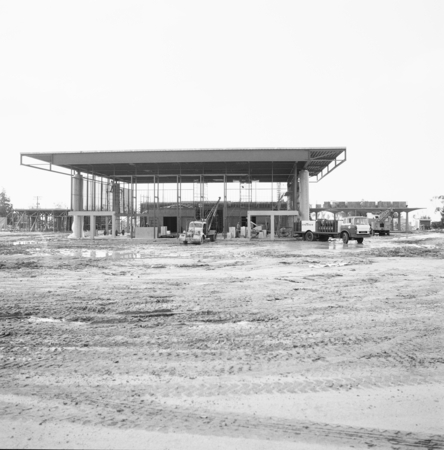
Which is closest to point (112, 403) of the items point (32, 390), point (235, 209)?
point (32, 390)

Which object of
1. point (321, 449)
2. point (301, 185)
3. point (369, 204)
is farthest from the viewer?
point (369, 204)

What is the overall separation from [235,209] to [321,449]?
56.4 meters

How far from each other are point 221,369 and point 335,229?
37255 millimetres

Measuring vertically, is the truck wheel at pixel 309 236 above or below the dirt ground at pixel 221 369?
above

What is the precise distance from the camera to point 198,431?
11.9ft

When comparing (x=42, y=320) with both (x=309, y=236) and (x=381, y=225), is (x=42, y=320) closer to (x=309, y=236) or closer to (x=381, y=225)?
(x=309, y=236)

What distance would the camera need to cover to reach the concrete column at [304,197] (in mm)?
48094

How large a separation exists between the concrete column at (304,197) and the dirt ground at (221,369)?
37.8 metres

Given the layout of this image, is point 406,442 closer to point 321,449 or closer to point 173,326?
point 321,449

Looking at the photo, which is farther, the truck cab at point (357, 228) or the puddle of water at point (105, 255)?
the truck cab at point (357, 228)

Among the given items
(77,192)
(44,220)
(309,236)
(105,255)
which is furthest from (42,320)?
(44,220)

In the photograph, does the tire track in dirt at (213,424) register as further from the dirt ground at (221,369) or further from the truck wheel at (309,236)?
the truck wheel at (309,236)

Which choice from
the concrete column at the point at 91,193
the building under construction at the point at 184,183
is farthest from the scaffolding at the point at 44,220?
the concrete column at the point at 91,193

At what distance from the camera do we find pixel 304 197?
49.2 metres
